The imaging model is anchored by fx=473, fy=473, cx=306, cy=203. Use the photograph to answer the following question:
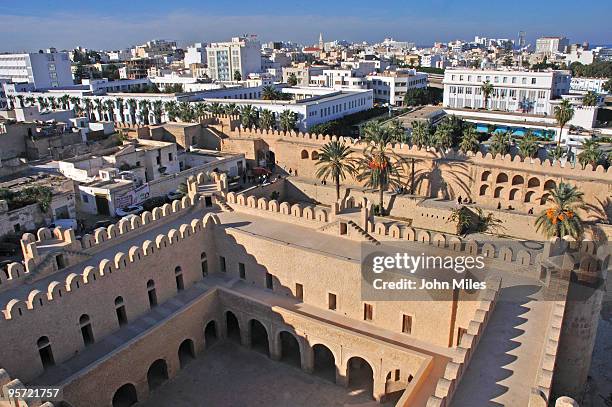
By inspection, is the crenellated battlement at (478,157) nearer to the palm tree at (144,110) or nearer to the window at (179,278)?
the window at (179,278)

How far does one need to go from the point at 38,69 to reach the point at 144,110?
1811 inches

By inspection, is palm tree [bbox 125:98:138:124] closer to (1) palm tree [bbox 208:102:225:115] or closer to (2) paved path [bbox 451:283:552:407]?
(1) palm tree [bbox 208:102:225:115]

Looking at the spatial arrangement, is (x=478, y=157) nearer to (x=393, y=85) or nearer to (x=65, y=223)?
(x=65, y=223)

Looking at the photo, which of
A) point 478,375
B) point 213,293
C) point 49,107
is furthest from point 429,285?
point 49,107

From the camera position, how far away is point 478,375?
16.4 m

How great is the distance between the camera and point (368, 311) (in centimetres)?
2303

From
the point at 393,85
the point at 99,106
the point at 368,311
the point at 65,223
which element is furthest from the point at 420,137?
the point at 99,106

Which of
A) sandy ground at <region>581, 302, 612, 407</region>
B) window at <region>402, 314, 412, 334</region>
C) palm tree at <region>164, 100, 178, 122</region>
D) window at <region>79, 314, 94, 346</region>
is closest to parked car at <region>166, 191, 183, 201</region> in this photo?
window at <region>79, 314, 94, 346</region>

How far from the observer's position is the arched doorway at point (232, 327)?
26969 millimetres

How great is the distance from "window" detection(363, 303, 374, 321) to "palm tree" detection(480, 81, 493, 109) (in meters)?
63.9

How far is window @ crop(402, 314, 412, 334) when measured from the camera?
22047mm

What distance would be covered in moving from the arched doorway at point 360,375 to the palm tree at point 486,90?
2532 inches

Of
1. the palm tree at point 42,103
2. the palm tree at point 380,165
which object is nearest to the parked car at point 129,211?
the palm tree at point 380,165

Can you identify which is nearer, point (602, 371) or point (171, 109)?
point (602, 371)
